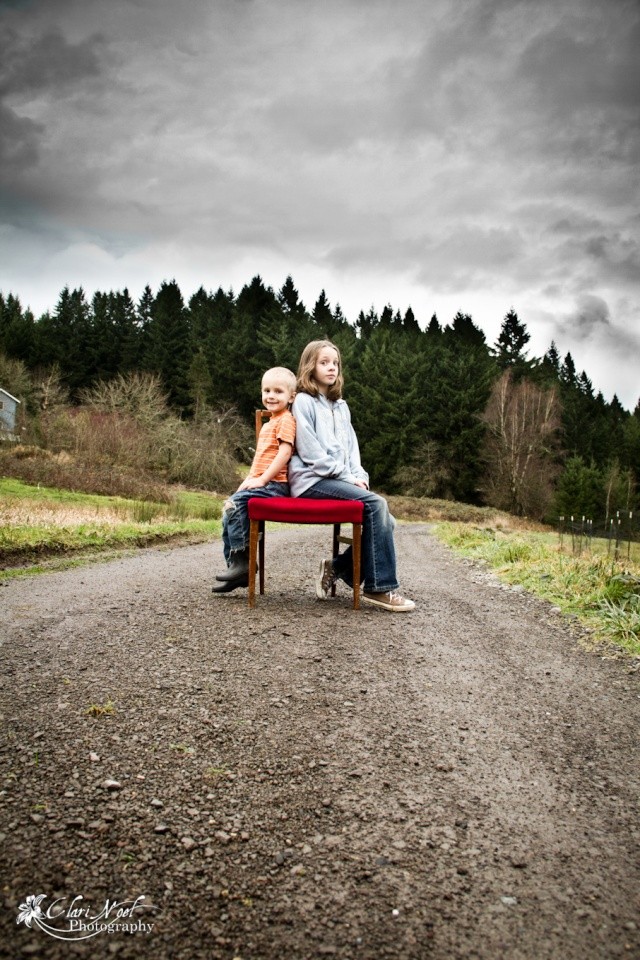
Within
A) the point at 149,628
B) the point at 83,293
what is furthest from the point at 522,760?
the point at 83,293

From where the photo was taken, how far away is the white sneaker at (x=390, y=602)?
14.2ft

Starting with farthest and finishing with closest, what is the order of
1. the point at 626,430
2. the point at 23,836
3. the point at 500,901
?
1. the point at 626,430
2. the point at 23,836
3. the point at 500,901

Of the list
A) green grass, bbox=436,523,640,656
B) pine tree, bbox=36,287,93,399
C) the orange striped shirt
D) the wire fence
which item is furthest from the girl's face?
pine tree, bbox=36,287,93,399

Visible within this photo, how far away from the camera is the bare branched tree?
1470 inches

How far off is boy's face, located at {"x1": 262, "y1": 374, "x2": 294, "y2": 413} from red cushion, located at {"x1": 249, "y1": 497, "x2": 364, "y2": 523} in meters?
0.82

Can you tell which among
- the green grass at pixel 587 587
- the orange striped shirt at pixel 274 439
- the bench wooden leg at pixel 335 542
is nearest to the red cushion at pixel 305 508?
the orange striped shirt at pixel 274 439

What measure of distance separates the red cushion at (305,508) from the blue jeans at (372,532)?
0.45 ft

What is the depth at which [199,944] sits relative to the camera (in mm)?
1130

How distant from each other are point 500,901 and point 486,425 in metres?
40.8

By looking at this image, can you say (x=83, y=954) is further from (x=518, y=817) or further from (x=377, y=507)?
(x=377, y=507)

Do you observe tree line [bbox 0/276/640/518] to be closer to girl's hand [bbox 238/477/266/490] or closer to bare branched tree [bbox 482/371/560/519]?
bare branched tree [bbox 482/371/560/519]

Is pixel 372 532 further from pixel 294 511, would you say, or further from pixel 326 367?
pixel 326 367

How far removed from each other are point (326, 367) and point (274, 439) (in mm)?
721

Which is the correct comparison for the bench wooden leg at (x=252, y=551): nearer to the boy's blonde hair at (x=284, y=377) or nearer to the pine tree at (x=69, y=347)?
the boy's blonde hair at (x=284, y=377)
